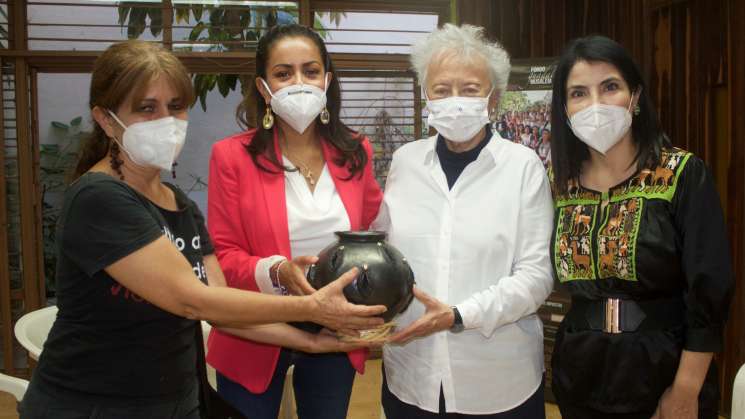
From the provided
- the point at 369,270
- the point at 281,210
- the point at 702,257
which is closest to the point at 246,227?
the point at 281,210

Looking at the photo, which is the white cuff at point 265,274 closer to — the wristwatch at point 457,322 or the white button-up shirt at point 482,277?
the white button-up shirt at point 482,277

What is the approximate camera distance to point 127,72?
1568 mm

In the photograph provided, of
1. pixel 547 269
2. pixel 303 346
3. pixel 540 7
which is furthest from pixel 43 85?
pixel 547 269

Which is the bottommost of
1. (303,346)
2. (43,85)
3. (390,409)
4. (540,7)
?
(390,409)

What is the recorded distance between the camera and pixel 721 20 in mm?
3775

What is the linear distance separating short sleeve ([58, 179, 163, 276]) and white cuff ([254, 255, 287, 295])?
47 cm

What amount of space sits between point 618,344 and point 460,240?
50 cm

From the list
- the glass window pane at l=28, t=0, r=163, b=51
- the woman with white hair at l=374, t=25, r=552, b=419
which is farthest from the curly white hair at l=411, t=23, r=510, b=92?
the glass window pane at l=28, t=0, r=163, b=51

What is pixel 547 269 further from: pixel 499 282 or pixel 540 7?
pixel 540 7

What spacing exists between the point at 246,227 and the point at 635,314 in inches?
43.5

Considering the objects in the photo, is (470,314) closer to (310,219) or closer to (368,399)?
(310,219)

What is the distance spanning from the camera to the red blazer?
1977 mm

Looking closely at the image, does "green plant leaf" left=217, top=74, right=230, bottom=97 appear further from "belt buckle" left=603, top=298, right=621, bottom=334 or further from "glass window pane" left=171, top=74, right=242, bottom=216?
"belt buckle" left=603, top=298, right=621, bottom=334

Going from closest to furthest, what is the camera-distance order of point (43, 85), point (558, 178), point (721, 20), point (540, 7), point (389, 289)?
point (389, 289) < point (558, 178) < point (721, 20) < point (540, 7) < point (43, 85)
